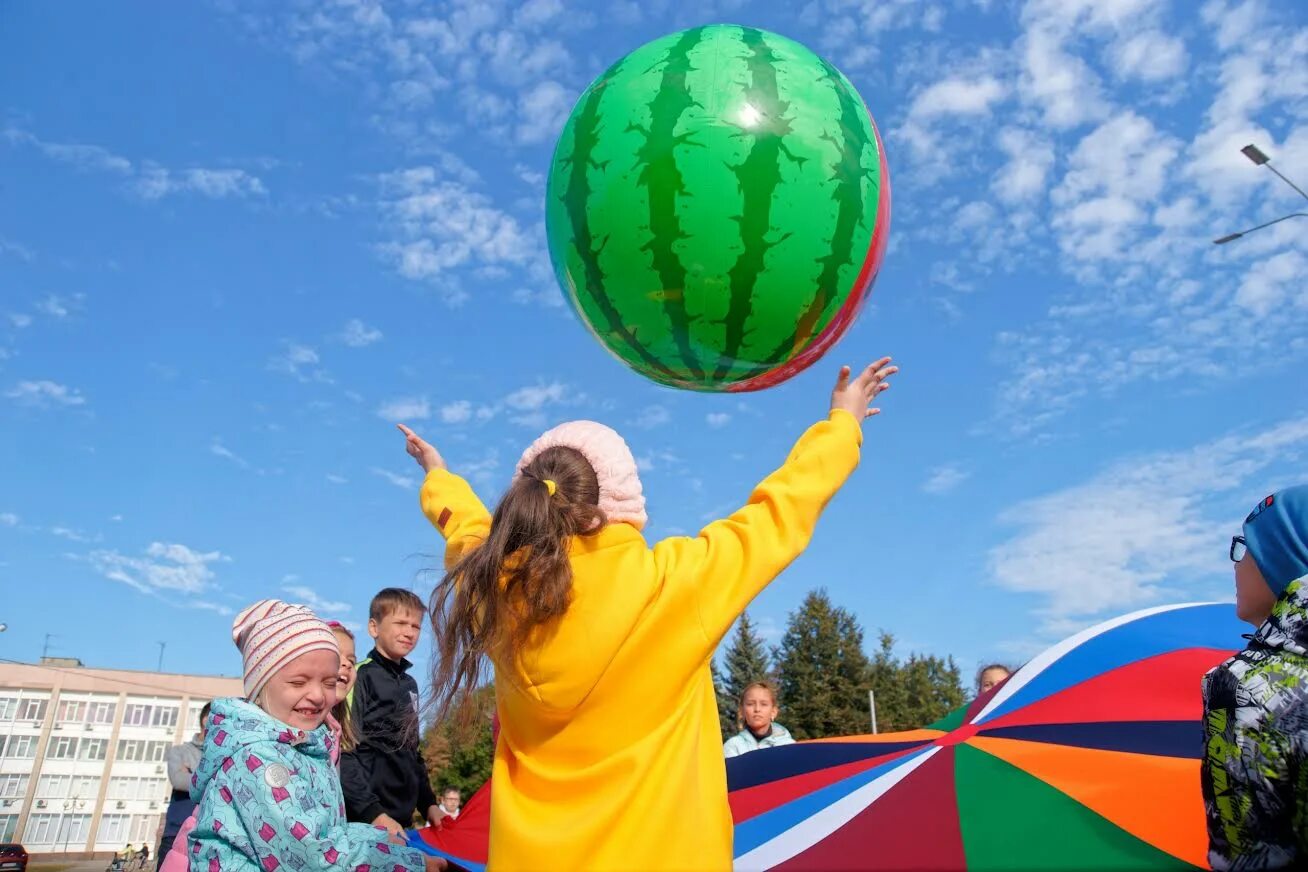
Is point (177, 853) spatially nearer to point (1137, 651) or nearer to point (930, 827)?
point (930, 827)

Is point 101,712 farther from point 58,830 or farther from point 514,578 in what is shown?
point 514,578

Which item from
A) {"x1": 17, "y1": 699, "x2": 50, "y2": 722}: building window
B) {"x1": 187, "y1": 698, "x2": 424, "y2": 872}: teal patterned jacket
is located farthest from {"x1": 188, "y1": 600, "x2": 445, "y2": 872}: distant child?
{"x1": 17, "y1": 699, "x2": 50, "y2": 722}: building window

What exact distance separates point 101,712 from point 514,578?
234ft

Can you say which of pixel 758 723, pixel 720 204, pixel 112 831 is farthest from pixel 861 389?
pixel 112 831

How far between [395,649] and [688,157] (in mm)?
3127

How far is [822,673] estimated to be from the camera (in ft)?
136

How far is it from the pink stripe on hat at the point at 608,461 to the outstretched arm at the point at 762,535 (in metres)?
0.15

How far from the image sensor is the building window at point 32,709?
5834cm

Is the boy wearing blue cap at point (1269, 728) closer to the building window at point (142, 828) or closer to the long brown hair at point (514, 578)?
the long brown hair at point (514, 578)

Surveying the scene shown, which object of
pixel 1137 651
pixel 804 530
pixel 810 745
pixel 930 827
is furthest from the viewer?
pixel 810 745

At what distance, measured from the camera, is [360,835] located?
273cm

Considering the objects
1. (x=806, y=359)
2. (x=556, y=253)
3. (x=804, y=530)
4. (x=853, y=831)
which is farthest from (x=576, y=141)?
(x=853, y=831)

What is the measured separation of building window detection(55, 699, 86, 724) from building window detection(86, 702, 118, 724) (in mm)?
418

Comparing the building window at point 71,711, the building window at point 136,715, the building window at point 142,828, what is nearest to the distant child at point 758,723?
the building window at point 142,828
